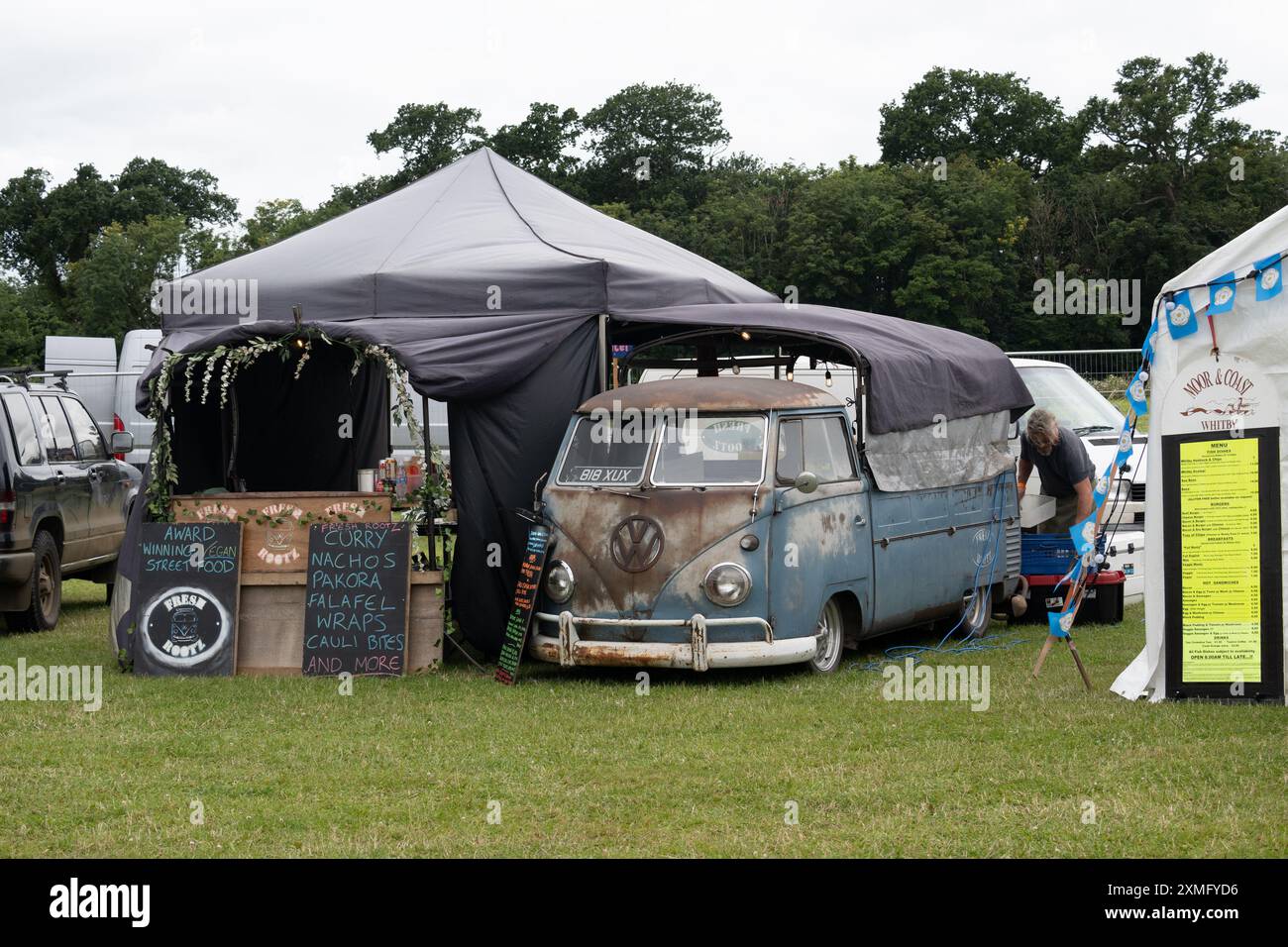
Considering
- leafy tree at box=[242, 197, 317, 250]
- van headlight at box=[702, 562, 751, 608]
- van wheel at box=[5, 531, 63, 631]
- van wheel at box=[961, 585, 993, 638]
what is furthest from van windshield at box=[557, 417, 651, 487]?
leafy tree at box=[242, 197, 317, 250]

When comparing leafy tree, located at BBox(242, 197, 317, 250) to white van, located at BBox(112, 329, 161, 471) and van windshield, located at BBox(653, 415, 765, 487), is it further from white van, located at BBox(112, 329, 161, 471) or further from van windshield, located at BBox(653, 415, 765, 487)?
van windshield, located at BBox(653, 415, 765, 487)

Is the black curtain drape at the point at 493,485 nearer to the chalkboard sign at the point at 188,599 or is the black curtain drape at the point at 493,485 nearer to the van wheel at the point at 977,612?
the chalkboard sign at the point at 188,599

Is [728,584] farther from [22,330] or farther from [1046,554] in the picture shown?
[22,330]

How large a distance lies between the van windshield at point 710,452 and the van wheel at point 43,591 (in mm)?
6160

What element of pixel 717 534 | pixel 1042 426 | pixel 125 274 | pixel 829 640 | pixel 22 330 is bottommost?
pixel 829 640

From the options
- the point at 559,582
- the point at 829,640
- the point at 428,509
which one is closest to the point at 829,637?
the point at 829,640

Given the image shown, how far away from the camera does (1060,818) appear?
6.81m

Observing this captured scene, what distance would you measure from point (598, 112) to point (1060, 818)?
62.2 metres

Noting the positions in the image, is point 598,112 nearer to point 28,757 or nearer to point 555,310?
point 555,310

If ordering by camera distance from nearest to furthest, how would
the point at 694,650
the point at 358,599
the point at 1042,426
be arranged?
the point at 694,650, the point at 358,599, the point at 1042,426

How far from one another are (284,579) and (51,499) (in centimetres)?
378

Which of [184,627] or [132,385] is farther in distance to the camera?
[132,385]

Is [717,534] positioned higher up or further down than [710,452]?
further down

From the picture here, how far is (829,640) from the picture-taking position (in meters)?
11.0
